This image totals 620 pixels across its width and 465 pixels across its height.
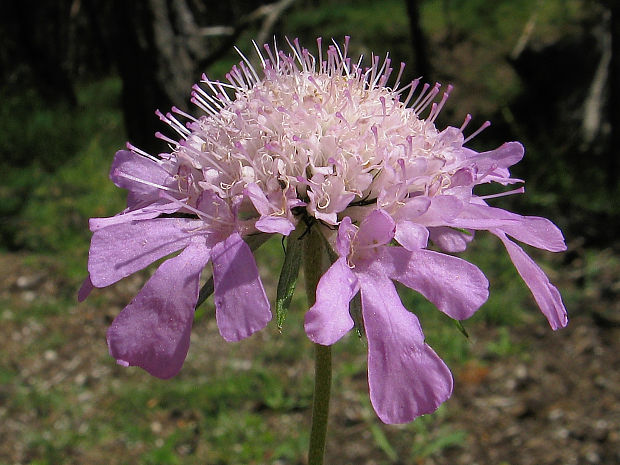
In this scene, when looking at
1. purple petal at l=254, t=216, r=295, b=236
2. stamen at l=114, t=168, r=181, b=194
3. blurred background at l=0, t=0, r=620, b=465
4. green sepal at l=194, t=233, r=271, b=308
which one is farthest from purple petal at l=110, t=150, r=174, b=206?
blurred background at l=0, t=0, r=620, b=465

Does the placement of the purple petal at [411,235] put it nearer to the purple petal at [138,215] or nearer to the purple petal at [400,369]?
the purple petal at [400,369]

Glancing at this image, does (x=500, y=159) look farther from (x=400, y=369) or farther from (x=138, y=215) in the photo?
(x=138, y=215)

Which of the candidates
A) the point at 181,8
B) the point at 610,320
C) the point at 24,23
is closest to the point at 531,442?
the point at 610,320

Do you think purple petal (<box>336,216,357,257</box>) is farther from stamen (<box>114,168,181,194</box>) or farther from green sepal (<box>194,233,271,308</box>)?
stamen (<box>114,168,181,194</box>)

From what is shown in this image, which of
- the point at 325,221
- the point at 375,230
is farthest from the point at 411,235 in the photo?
the point at 325,221

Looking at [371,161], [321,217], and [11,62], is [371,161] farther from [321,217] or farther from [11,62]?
[11,62]
